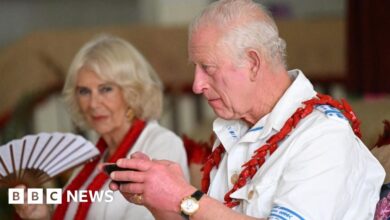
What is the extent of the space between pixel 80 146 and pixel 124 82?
40cm

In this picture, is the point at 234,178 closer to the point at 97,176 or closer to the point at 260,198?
the point at 260,198

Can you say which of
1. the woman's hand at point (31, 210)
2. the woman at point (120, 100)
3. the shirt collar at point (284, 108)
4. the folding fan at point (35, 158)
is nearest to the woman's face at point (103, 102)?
the woman at point (120, 100)

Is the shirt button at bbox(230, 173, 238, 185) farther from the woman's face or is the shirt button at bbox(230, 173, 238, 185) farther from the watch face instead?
the woman's face

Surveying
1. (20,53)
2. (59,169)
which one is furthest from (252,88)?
(20,53)

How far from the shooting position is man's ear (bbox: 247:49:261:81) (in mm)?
1969

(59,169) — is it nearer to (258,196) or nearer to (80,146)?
(80,146)

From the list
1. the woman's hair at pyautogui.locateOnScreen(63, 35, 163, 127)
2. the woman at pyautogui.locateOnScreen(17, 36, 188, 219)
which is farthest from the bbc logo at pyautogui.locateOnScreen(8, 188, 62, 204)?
the woman's hair at pyautogui.locateOnScreen(63, 35, 163, 127)

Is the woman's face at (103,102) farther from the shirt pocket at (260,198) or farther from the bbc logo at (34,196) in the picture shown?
the shirt pocket at (260,198)

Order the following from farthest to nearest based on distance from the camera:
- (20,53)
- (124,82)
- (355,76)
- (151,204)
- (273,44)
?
(20,53)
(355,76)
(124,82)
(273,44)
(151,204)

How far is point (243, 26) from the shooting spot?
1964 millimetres

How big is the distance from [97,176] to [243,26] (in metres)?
0.75

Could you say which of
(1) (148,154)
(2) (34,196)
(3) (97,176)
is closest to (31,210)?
(2) (34,196)

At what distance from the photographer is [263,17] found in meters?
1.99

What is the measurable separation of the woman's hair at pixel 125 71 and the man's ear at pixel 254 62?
34.9 inches
